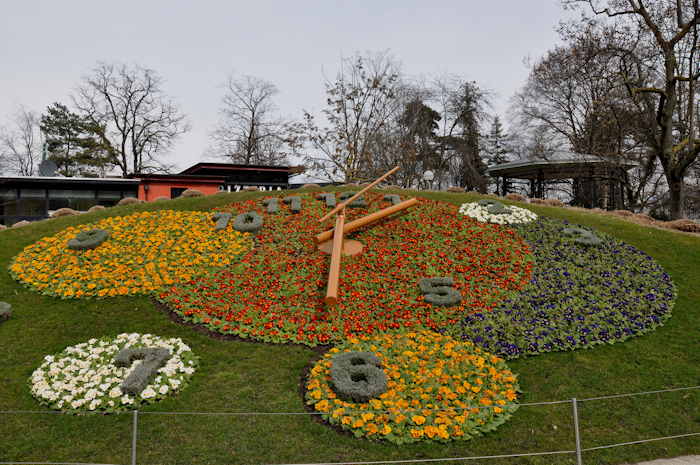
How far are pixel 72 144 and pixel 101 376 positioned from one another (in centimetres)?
4223

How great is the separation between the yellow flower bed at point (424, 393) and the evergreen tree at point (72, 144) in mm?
39426

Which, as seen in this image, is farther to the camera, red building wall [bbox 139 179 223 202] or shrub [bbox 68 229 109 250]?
red building wall [bbox 139 179 223 202]

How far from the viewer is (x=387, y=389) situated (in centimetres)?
616

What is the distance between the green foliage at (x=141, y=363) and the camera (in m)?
6.08

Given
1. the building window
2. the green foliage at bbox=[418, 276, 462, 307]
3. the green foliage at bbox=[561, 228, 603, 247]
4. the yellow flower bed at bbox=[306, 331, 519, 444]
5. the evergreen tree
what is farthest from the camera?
the evergreen tree

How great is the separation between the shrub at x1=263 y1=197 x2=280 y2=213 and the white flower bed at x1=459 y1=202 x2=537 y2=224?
20.2ft

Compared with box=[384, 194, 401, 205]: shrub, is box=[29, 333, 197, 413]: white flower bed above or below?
below

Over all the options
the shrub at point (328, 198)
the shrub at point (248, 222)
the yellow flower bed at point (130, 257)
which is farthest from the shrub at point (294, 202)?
the yellow flower bed at point (130, 257)

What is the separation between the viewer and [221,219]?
1337cm

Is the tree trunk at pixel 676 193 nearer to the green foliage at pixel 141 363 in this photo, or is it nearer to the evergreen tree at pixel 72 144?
the green foliage at pixel 141 363

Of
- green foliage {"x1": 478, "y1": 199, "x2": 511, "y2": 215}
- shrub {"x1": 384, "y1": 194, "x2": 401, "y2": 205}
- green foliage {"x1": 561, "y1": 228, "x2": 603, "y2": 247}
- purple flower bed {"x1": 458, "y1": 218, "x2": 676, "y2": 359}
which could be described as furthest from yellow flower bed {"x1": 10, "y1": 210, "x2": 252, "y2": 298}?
green foliage {"x1": 561, "y1": 228, "x2": 603, "y2": 247}

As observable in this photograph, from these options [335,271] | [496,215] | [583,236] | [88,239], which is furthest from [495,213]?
[88,239]

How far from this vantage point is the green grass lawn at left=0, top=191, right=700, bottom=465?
511cm

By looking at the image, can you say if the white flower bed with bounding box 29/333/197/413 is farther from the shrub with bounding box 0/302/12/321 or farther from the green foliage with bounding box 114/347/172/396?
the shrub with bounding box 0/302/12/321
